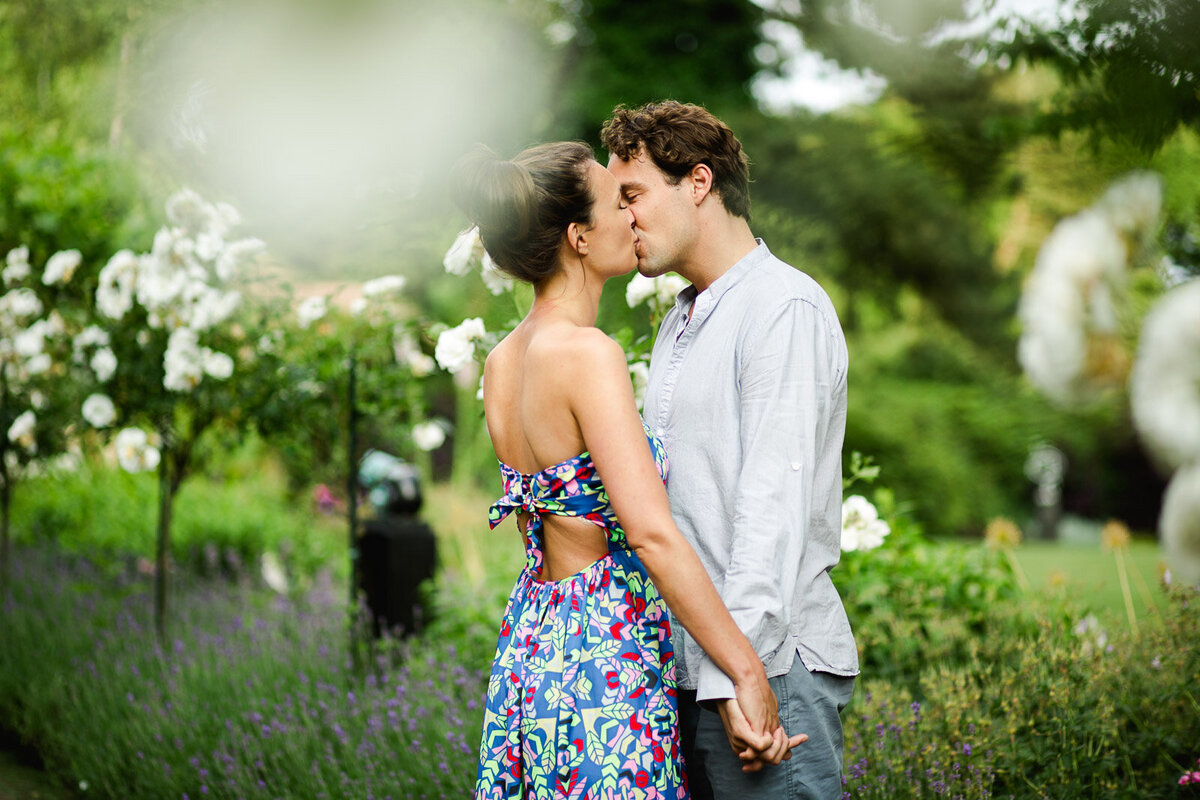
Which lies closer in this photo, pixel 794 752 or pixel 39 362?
pixel 794 752

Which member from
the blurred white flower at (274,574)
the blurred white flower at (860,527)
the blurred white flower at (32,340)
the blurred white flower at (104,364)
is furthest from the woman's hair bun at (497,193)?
the blurred white flower at (274,574)

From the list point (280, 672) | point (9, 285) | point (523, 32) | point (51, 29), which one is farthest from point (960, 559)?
point (523, 32)

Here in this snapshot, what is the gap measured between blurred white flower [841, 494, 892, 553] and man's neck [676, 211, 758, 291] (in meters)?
1.18

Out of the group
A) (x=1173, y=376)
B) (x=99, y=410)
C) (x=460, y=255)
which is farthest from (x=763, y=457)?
(x=99, y=410)

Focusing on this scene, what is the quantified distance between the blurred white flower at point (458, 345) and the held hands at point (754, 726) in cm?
132

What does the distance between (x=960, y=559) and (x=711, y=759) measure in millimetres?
2771

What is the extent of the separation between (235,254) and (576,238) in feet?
8.80

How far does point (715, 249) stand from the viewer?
5.96 feet

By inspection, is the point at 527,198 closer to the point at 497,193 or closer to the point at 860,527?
the point at 497,193

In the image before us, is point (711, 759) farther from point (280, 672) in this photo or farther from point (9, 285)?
point (9, 285)

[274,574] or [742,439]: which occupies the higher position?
[742,439]

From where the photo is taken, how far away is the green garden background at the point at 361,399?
8.64ft

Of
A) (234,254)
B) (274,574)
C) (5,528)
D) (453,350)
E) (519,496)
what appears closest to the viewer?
(519,496)

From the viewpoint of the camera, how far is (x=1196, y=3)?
4.22ft
